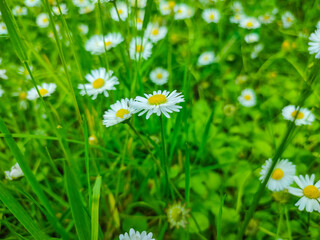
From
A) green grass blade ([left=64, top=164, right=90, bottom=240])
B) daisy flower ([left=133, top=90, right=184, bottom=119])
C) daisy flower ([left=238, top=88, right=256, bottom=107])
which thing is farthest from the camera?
daisy flower ([left=238, top=88, right=256, bottom=107])

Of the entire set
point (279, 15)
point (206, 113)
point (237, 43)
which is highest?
point (279, 15)

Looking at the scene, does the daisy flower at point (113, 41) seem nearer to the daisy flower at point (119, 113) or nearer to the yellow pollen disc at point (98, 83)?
the yellow pollen disc at point (98, 83)

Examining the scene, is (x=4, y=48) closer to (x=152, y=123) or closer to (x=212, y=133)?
(x=152, y=123)

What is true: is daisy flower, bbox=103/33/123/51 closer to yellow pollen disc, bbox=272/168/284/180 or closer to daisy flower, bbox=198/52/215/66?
daisy flower, bbox=198/52/215/66

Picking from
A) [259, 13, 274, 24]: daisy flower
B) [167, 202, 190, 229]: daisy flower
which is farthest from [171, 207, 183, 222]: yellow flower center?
[259, 13, 274, 24]: daisy flower

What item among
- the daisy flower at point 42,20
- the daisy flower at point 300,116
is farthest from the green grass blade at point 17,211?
the daisy flower at point 42,20

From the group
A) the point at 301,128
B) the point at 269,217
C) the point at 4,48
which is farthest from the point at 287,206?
the point at 4,48
